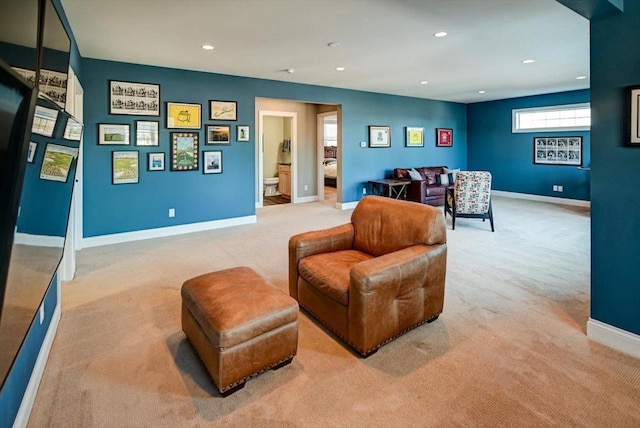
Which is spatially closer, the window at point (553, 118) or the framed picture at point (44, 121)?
the framed picture at point (44, 121)

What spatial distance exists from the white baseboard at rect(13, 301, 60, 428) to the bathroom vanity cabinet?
704 cm

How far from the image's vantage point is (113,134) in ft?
16.2

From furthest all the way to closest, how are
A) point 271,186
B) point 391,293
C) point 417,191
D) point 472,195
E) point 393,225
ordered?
point 271,186 → point 417,191 → point 472,195 → point 393,225 → point 391,293

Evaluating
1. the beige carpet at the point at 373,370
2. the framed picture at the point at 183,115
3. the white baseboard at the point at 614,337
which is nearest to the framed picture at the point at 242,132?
the framed picture at the point at 183,115

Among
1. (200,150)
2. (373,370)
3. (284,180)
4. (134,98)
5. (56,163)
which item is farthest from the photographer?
(284,180)

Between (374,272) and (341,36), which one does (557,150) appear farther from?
(374,272)

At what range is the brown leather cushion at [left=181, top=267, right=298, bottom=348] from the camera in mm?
1834

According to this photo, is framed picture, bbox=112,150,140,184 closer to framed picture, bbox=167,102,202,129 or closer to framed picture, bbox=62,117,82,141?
framed picture, bbox=167,102,202,129

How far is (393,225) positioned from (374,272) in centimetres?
71

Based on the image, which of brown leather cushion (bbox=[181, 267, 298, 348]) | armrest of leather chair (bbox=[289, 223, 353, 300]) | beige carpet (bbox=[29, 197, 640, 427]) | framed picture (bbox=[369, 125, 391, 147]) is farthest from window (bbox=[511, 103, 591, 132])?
→ brown leather cushion (bbox=[181, 267, 298, 348])

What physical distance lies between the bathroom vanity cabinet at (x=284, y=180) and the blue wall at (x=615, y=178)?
7433mm

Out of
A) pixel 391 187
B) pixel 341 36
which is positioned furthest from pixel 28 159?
pixel 391 187

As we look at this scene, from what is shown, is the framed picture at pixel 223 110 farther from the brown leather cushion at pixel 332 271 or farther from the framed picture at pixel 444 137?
the framed picture at pixel 444 137

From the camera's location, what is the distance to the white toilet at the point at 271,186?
9.72 m
